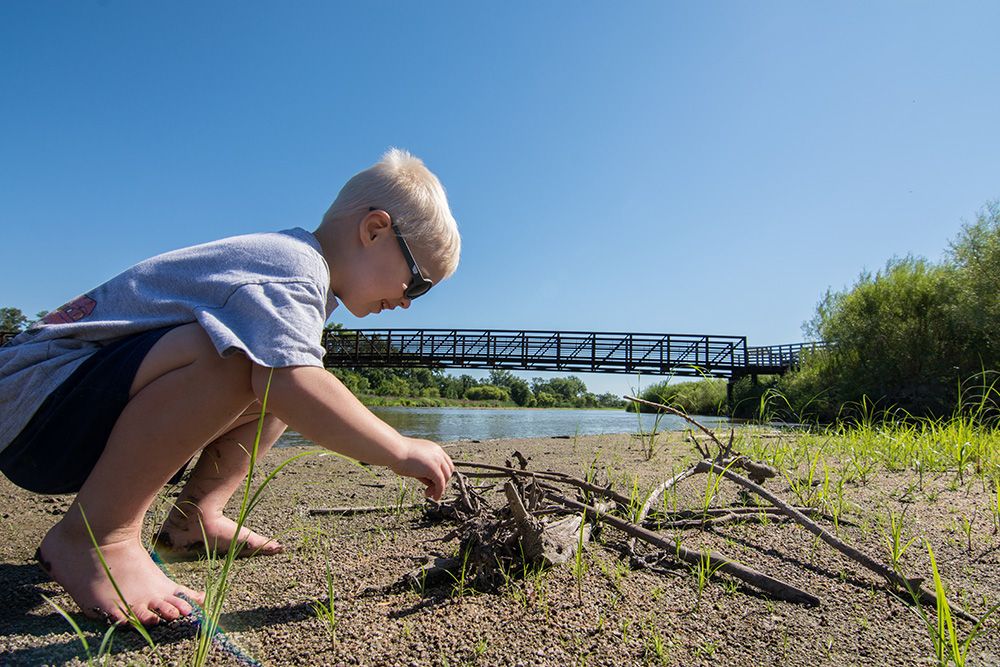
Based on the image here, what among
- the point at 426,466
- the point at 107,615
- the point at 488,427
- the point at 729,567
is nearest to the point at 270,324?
the point at 426,466

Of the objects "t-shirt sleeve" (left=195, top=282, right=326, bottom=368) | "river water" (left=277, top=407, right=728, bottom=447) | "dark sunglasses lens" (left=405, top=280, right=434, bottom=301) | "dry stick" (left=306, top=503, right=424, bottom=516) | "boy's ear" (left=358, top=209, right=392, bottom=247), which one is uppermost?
"boy's ear" (left=358, top=209, right=392, bottom=247)

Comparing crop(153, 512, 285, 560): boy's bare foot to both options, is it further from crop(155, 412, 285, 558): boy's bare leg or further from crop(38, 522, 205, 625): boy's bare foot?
crop(38, 522, 205, 625): boy's bare foot

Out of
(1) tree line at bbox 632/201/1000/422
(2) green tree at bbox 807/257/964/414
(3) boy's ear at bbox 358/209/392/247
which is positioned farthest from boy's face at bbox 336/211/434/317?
(2) green tree at bbox 807/257/964/414

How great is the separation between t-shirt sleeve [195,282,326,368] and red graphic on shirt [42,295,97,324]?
361 millimetres

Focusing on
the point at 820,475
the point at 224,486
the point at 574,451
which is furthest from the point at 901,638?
the point at 574,451

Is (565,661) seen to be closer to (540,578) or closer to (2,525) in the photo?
(540,578)

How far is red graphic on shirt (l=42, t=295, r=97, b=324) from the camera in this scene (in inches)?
46.1

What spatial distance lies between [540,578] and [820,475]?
169 centimetres

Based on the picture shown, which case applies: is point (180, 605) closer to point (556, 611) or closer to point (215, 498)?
point (215, 498)

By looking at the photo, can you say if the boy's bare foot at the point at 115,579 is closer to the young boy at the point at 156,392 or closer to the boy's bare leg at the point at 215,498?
the young boy at the point at 156,392

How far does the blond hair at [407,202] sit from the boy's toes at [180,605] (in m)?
0.92

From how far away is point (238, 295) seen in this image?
1.04m

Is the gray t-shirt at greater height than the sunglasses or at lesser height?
lesser

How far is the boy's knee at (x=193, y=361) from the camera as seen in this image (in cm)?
101
